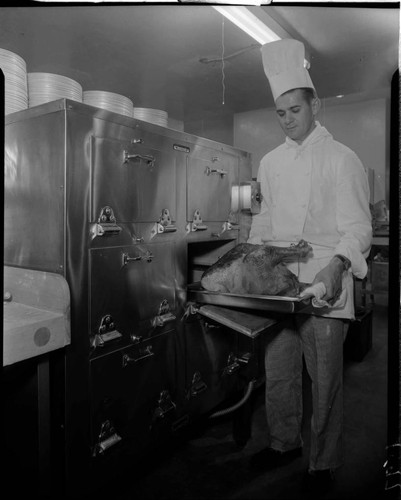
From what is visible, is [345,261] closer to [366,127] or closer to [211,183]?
[366,127]

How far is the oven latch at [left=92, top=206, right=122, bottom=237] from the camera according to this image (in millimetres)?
1331

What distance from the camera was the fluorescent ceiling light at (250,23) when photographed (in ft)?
4.21

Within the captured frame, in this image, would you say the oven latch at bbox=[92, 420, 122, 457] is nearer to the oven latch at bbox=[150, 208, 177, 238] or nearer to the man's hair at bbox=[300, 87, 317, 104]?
the oven latch at bbox=[150, 208, 177, 238]

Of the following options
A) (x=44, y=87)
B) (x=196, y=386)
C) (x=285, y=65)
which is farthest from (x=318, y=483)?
(x=44, y=87)

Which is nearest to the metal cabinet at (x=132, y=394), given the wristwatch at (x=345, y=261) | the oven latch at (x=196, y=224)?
the oven latch at (x=196, y=224)

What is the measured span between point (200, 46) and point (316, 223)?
2.62ft

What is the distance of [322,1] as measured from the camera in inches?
49.6

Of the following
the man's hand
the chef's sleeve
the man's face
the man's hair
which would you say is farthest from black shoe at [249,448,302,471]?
the man's hair

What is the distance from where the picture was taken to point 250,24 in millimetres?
1280

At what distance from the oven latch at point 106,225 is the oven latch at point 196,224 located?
427mm

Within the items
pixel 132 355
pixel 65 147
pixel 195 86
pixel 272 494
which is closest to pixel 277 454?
pixel 272 494

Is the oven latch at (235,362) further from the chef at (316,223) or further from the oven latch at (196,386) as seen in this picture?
the chef at (316,223)

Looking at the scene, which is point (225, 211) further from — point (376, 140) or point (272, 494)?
point (272, 494)

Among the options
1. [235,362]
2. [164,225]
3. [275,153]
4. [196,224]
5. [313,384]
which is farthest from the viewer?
[235,362]
